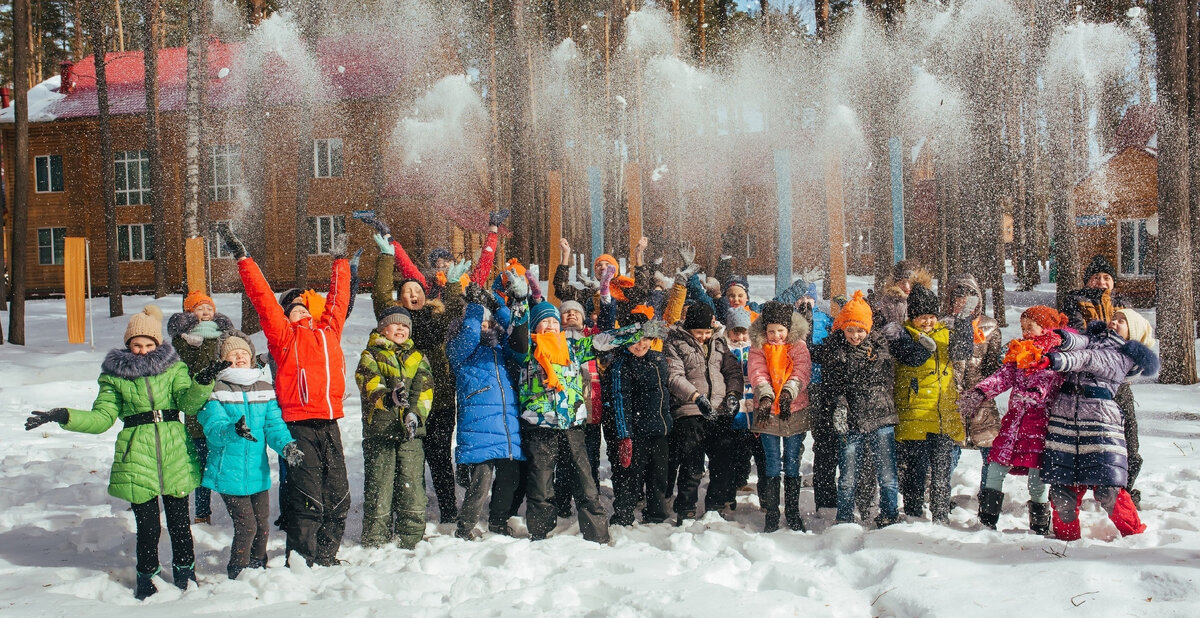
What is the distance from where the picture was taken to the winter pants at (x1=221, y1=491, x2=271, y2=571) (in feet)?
16.2

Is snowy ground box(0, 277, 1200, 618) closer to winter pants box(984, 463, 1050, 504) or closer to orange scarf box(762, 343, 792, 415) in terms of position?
winter pants box(984, 463, 1050, 504)

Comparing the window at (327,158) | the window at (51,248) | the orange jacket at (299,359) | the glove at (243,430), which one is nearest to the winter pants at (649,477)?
the orange jacket at (299,359)

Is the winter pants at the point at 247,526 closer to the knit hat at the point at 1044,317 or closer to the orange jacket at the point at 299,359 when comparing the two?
the orange jacket at the point at 299,359

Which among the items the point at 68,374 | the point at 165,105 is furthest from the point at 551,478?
the point at 165,105

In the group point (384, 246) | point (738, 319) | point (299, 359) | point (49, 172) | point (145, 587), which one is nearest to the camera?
point (145, 587)

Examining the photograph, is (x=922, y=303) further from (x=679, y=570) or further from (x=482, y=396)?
(x=482, y=396)

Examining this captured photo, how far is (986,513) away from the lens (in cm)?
554

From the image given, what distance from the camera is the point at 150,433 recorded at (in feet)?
15.7

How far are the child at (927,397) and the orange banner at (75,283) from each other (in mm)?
15360

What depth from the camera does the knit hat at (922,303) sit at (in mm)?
5699

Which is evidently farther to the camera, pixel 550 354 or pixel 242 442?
pixel 550 354

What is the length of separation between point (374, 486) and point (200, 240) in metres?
11.2

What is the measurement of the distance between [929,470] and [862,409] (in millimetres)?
654

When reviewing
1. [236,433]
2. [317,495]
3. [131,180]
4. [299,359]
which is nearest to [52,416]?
[236,433]
